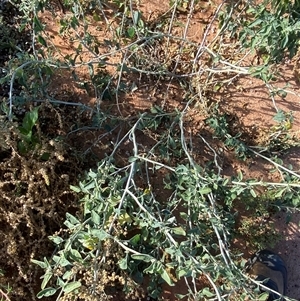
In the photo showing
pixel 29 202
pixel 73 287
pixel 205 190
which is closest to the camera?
pixel 73 287

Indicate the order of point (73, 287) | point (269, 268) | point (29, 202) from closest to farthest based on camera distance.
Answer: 1. point (73, 287)
2. point (29, 202)
3. point (269, 268)

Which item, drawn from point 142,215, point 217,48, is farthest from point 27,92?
point 217,48

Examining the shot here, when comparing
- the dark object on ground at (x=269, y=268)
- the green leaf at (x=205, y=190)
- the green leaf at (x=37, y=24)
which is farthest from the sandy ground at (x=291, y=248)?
the green leaf at (x=37, y=24)

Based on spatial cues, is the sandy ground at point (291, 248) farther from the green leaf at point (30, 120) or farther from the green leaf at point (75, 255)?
the green leaf at point (30, 120)

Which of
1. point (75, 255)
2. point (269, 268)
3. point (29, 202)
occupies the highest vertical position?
point (75, 255)

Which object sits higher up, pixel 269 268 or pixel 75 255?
pixel 75 255

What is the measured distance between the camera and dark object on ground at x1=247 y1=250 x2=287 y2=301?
309cm

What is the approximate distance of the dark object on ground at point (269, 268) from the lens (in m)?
3.09

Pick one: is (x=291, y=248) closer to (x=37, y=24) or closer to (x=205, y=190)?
(x=205, y=190)

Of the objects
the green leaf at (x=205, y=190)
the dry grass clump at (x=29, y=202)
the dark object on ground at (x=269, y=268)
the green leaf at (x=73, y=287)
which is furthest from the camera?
the dark object on ground at (x=269, y=268)

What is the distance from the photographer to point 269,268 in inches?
121

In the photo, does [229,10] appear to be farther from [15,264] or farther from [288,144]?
[15,264]

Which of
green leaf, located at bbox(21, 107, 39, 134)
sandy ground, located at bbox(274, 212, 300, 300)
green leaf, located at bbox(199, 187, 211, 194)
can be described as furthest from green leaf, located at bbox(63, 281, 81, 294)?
sandy ground, located at bbox(274, 212, 300, 300)

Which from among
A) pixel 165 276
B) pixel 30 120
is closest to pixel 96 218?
pixel 165 276
